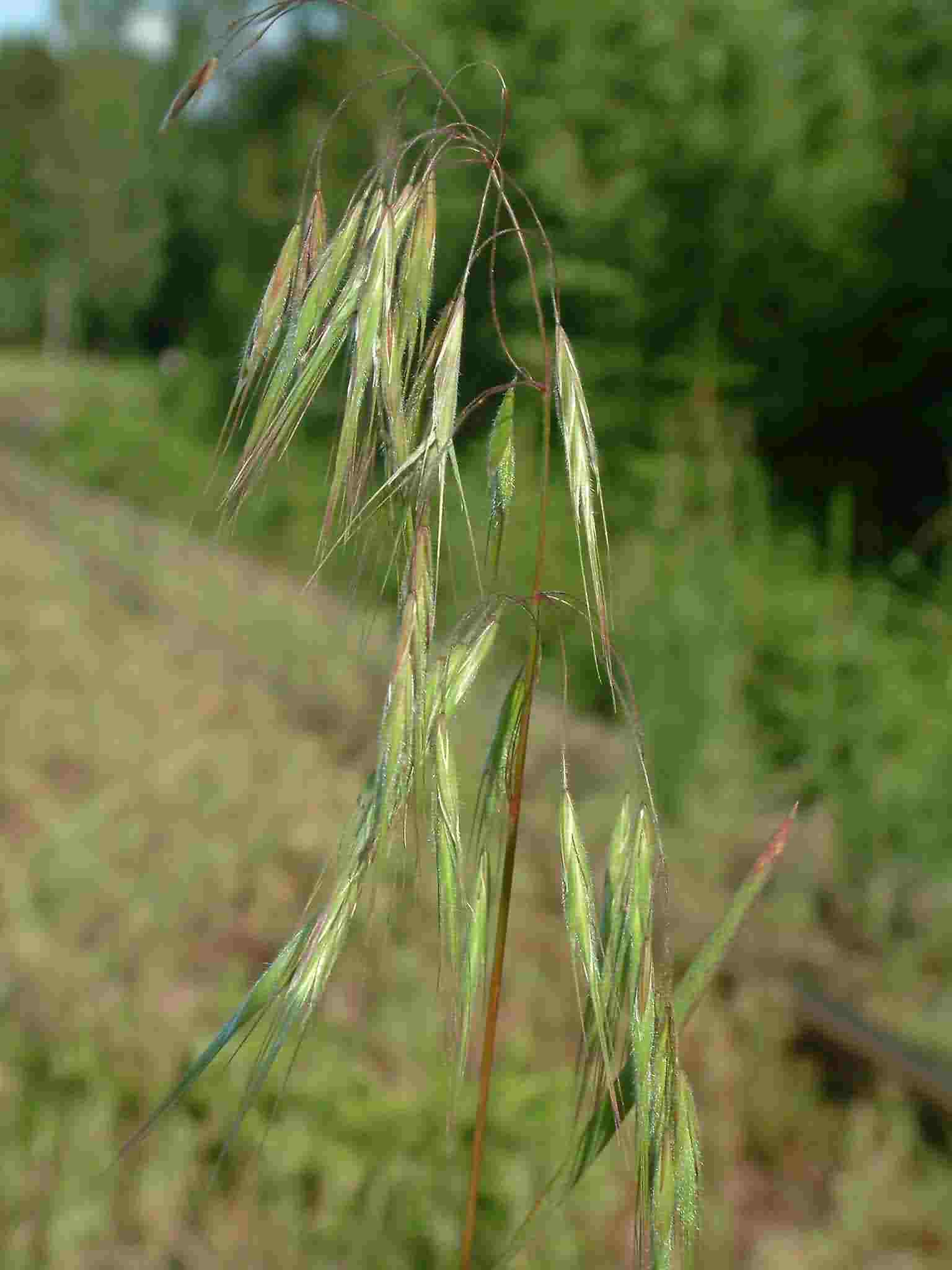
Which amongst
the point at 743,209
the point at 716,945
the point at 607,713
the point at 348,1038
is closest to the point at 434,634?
the point at 716,945

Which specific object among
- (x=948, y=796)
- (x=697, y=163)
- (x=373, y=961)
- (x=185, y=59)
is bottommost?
(x=373, y=961)

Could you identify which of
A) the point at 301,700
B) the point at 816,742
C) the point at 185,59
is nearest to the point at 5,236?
the point at 185,59

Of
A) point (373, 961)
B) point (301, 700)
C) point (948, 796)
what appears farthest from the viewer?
point (301, 700)

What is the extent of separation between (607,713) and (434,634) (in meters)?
4.56

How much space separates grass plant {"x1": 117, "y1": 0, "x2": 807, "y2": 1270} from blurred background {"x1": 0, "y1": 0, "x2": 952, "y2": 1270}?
0.04 metres

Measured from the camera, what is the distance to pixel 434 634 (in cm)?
61

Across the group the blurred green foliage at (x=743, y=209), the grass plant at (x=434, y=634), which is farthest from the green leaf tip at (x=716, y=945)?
the blurred green foliage at (x=743, y=209)

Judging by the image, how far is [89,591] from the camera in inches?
267

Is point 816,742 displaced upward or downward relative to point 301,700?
upward

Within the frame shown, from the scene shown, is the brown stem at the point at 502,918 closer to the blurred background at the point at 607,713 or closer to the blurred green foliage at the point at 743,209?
the blurred background at the point at 607,713

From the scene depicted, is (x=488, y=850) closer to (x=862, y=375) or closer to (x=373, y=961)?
(x=373, y=961)

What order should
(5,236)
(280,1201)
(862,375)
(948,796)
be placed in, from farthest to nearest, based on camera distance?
(5,236)
(862,375)
(948,796)
(280,1201)

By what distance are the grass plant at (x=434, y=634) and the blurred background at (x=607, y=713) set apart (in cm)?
4

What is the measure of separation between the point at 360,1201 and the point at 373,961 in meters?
0.79
